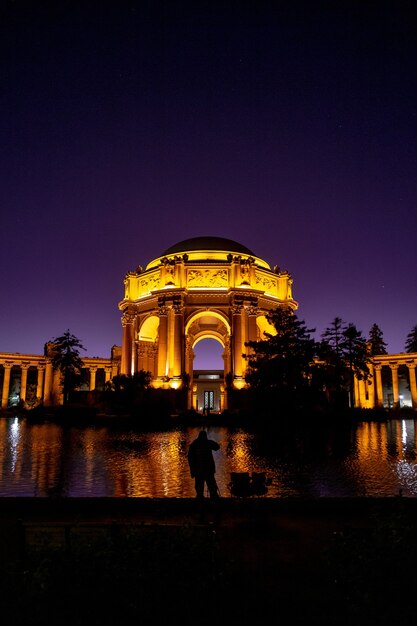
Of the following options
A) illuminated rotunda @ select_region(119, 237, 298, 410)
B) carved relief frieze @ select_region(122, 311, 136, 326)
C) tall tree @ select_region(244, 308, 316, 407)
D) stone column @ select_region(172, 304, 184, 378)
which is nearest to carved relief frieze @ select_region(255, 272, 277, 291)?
illuminated rotunda @ select_region(119, 237, 298, 410)

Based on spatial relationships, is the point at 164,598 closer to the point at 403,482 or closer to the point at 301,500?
the point at 301,500

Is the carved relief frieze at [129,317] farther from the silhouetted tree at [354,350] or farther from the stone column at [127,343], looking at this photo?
the silhouetted tree at [354,350]

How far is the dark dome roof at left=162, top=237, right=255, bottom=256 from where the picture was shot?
50.9m

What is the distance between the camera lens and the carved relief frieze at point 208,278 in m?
47.7

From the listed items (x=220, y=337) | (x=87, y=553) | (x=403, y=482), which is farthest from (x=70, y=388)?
(x=87, y=553)

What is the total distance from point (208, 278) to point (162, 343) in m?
8.10

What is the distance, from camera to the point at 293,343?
27.5 metres

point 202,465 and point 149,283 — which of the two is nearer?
point 202,465

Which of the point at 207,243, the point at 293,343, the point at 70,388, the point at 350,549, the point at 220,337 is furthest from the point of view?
the point at 220,337

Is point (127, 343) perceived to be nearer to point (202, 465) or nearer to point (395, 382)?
point (395, 382)

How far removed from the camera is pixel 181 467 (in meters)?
13.4

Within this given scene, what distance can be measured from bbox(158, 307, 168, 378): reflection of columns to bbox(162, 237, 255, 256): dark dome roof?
26.6ft

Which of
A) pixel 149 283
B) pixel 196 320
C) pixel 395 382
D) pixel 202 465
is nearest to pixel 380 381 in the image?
pixel 395 382

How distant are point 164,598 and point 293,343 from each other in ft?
78.1
